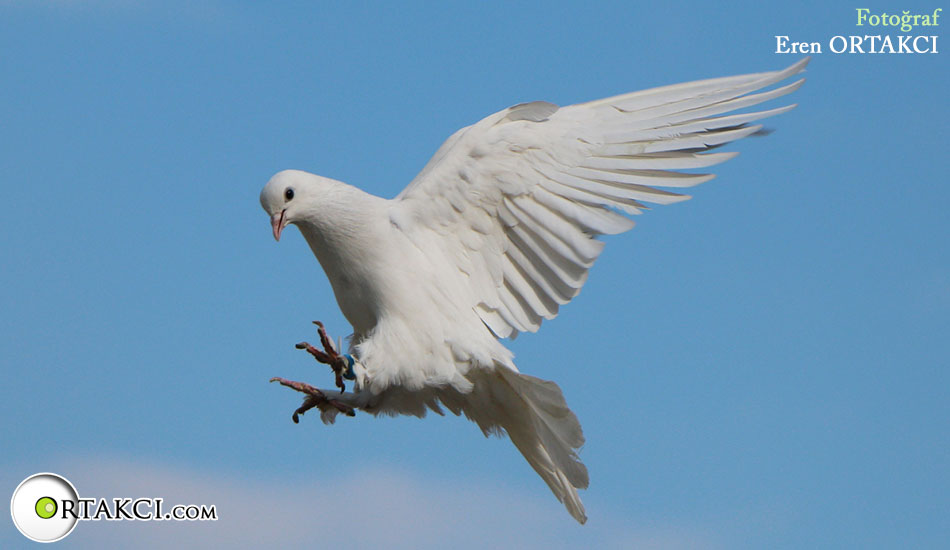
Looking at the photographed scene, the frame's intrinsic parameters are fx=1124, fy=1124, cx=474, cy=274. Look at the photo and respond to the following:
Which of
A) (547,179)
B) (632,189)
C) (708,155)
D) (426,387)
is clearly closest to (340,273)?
(426,387)

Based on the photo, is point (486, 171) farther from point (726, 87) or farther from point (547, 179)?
point (726, 87)

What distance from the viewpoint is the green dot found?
372 inches

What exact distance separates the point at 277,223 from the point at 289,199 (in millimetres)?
199

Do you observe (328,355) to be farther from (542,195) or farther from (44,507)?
(44,507)

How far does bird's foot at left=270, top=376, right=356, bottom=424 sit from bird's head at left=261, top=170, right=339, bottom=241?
1.08 m

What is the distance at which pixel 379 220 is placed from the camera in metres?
8.39

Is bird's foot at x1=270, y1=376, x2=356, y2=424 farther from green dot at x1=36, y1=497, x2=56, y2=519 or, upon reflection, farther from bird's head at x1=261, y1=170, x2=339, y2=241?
green dot at x1=36, y1=497, x2=56, y2=519

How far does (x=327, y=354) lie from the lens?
26.3ft

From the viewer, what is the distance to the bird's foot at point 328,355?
7934mm


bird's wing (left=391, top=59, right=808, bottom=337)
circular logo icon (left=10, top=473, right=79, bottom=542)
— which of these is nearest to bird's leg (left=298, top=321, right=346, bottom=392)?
bird's wing (left=391, top=59, right=808, bottom=337)

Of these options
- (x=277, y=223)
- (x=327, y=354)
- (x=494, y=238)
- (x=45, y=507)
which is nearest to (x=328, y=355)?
(x=327, y=354)

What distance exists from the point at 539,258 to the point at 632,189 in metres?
0.89

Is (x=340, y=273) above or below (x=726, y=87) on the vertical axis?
below

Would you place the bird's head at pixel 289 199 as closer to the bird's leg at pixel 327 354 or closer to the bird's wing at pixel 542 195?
the bird's wing at pixel 542 195
